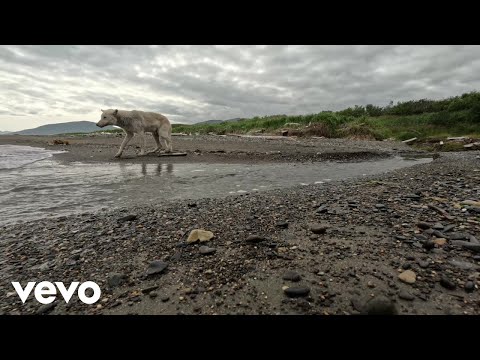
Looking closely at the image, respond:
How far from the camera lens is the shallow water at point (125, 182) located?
5.71 m

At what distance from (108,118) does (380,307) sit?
1426cm

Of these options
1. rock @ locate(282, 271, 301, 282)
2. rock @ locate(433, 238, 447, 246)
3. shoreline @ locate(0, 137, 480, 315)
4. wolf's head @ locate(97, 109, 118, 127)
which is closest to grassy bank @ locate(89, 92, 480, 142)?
wolf's head @ locate(97, 109, 118, 127)

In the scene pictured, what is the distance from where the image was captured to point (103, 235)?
3.84 m

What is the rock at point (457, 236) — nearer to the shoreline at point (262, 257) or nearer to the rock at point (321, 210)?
the shoreline at point (262, 257)

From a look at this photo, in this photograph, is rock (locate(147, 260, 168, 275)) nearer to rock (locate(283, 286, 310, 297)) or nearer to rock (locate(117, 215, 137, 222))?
rock (locate(283, 286, 310, 297))

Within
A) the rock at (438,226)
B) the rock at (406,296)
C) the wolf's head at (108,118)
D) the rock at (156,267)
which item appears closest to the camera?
the rock at (406,296)

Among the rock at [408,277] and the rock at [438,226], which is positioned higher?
the rock at [438,226]

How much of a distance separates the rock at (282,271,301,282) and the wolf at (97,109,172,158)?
1220 centimetres

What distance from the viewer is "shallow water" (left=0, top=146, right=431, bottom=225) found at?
18.7 ft

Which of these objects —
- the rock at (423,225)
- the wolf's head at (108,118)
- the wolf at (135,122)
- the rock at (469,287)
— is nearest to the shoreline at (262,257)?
the rock at (469,287)

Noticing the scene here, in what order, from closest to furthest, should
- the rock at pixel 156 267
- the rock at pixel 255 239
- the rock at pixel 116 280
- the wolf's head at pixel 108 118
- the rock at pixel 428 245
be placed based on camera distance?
the rock at pixel 116 280, the rock at pixel 156 267, the rock at pixel 428 245, the rock at pixel 255 239, the wolf's head at pixel 108 118

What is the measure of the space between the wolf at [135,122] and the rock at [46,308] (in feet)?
37.5

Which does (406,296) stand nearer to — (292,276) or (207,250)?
(292,276)
